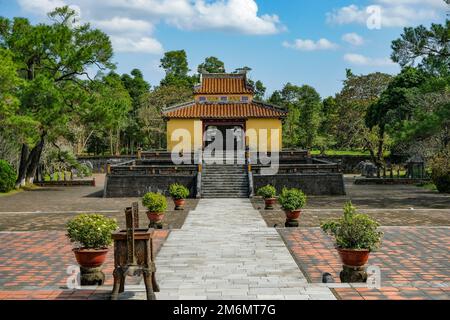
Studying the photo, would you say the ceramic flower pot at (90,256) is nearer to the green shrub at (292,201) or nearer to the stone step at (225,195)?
the green shrub at (292,201)

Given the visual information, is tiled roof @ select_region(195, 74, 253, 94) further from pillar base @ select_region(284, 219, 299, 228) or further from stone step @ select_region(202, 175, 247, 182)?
pillar base @ select_region(284, 219, 299, 228)

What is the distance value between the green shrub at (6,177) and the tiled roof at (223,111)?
1160 cm

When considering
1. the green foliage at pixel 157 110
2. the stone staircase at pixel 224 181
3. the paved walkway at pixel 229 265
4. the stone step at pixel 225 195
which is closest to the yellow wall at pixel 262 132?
the stone staircase at pixel 224 181

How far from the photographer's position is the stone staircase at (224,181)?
24.6 m

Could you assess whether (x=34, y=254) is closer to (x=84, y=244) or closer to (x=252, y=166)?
(x=84, y=244)

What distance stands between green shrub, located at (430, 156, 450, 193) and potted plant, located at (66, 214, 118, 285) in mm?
21675

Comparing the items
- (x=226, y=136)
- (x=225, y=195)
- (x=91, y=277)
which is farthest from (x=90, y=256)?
(x=226, y=136)

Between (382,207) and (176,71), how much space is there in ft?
190

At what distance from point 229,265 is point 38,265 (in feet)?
11.8

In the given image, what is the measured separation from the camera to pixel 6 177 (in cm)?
2762

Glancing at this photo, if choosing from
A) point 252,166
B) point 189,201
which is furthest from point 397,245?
point 252,166

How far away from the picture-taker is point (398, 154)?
137 feet

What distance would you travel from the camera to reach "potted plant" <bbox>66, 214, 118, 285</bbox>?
793cm

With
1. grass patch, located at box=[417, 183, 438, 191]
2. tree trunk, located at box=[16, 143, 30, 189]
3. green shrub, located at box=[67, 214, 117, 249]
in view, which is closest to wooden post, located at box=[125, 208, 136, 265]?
green shrub, located at box=[67, 214, 117, 249]
